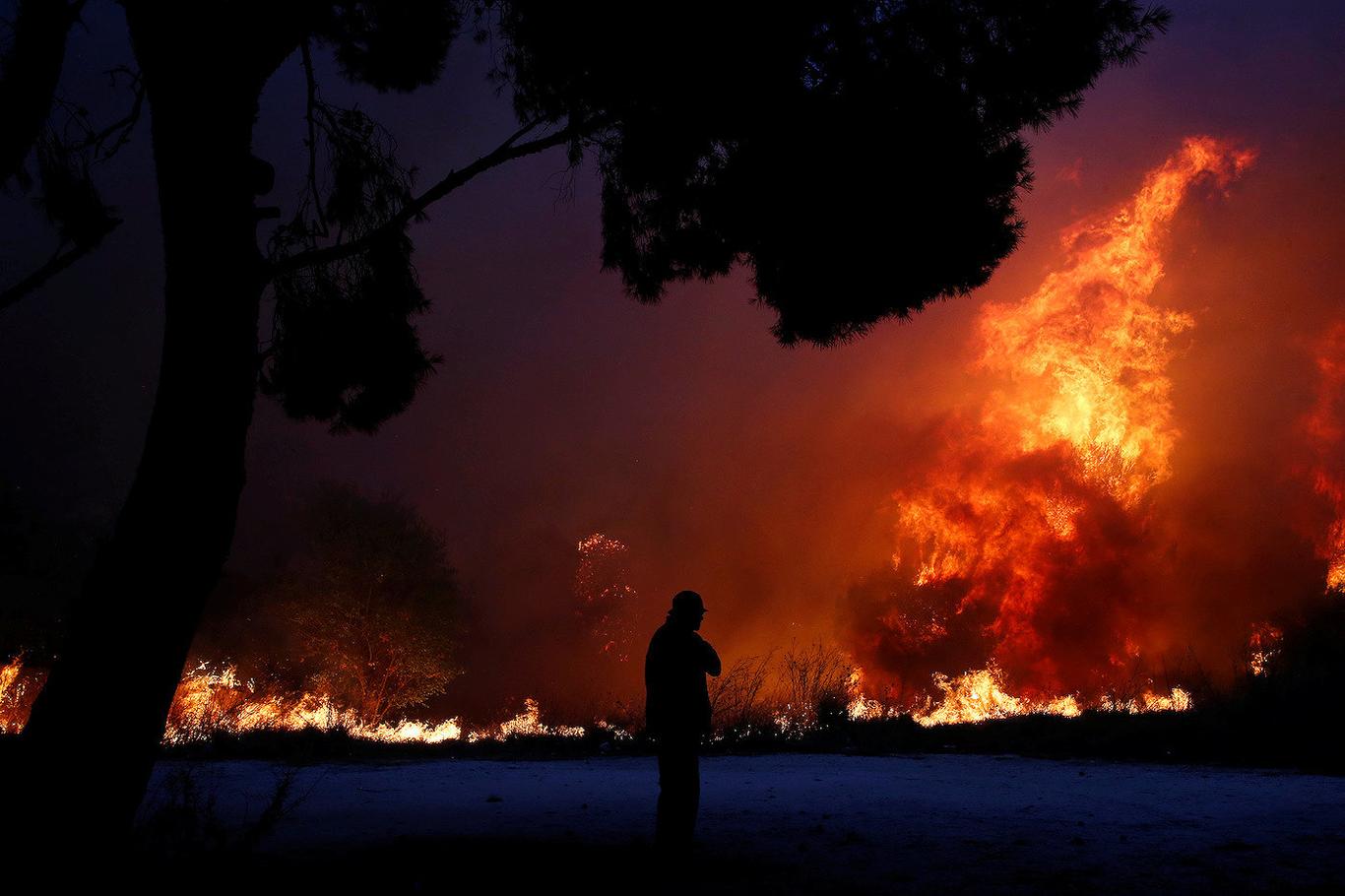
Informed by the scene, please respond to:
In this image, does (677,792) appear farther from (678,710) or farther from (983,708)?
(983,708)

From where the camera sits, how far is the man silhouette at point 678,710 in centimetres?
456

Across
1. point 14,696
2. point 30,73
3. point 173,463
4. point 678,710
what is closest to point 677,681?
point 678,710

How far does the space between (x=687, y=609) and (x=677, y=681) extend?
0.48 metres

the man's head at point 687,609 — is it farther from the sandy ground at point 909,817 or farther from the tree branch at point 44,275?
the tree branch at point 44,275

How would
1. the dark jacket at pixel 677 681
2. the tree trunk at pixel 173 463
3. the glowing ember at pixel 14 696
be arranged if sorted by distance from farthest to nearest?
1. the glowing ember at pixel 14 696
2. the dark jacket at pixel 677 681
3. the tree trunk at pixel 173 463

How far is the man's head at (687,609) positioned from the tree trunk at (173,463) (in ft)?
9.03

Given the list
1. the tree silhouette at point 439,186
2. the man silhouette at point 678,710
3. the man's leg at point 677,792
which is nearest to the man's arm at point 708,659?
the man silhouette at point 678,710

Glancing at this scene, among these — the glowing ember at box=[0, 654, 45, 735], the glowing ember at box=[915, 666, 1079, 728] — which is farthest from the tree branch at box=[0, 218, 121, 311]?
the glowing ember at box=[0, 654, 45, 735]

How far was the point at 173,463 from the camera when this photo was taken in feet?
11.5

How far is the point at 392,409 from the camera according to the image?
6.58 m

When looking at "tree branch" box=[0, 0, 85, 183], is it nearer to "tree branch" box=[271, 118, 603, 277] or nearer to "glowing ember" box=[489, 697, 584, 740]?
"tree branch" box=[271, 118, 603, 277]

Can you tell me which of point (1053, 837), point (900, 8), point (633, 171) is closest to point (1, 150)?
point (633, 171)

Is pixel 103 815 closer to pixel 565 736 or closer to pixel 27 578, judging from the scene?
pixel 565 736

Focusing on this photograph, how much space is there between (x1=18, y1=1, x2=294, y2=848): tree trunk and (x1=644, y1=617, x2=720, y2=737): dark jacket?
268 centimetres
